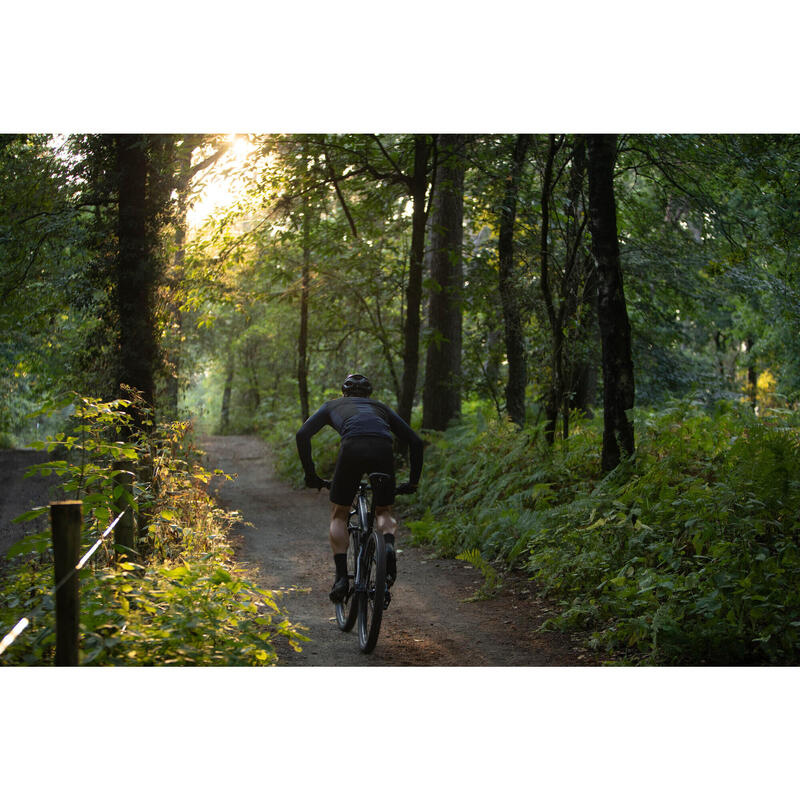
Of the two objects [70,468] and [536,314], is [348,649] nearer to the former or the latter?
[70,468]

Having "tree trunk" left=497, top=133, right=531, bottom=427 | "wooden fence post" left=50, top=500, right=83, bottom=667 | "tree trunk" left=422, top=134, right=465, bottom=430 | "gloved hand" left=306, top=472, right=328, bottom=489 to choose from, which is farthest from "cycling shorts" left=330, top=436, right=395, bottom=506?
"tree trunk" left=422, top=134, right=465, bottom=430

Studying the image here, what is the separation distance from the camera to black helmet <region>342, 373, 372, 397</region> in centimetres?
561

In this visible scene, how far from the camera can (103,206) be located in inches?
288

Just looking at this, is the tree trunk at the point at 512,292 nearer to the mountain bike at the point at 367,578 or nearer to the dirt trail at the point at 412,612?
the dirt trail at the point at 412,612

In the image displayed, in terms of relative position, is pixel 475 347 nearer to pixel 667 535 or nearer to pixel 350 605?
pixel 667 535

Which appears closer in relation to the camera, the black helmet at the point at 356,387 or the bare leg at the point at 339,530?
the bare leg at the point at 339,530

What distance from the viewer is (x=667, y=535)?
5.79 metres

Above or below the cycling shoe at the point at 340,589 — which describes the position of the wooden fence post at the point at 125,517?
above

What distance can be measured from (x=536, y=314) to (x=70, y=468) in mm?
7390

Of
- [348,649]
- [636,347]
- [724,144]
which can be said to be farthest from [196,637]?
[636,347]

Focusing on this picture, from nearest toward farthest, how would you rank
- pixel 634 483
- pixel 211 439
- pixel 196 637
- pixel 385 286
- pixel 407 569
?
pixel 196 637
pixel 634 483
pixel 407 569
pixel 385 286
pixel 211 439

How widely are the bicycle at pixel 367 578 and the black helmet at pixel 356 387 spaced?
72cm

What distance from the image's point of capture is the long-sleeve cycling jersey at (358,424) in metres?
5.31

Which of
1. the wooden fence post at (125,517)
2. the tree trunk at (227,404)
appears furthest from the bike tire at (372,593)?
the tree trunk at (227,404)
